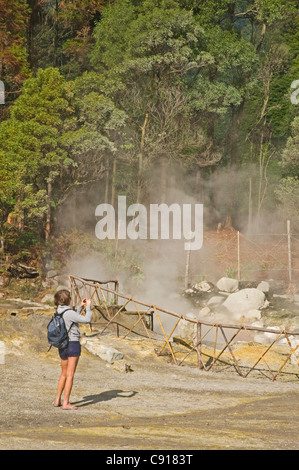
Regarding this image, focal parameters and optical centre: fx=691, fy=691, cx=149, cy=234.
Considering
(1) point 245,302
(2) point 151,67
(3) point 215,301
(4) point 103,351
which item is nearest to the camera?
(4) point 103,351

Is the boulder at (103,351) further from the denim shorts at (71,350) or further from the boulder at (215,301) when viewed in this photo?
the boulder at (215,301)

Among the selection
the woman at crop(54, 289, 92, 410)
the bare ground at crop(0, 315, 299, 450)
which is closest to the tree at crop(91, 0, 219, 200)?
the bare ground at crop(0, 315, 299, 450)

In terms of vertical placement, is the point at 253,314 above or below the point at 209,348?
above

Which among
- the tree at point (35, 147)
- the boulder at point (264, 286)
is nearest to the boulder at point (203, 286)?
the boulder at point (264, 286)

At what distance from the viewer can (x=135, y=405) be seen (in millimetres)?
13352

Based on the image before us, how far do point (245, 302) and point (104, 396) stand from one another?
17462mm

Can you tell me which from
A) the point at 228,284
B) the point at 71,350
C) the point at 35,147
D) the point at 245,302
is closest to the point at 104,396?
the point at 71,350

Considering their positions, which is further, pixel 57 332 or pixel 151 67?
pixel 151 67

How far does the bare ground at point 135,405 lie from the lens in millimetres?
10203

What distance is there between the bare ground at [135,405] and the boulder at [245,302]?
11.6 metres

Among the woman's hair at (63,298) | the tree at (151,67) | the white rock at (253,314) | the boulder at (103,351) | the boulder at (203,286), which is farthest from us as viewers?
the tree at (151,67)

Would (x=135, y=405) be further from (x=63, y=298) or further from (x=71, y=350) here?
(x=63, y=298)

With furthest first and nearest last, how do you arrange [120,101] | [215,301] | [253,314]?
1. [120,101]
2. [215,301]
3. [253,314]
